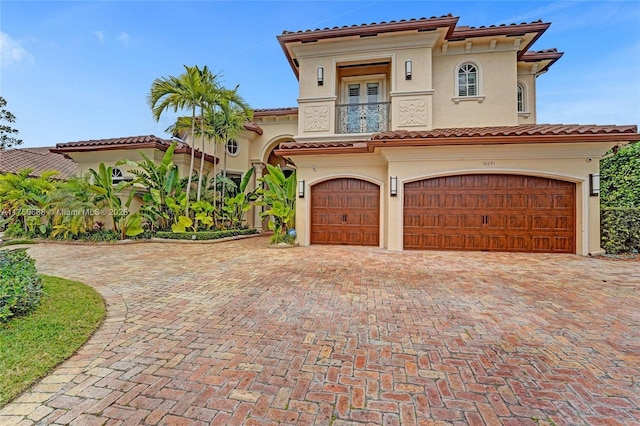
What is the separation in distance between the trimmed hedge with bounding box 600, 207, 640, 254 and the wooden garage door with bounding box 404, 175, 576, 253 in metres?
0.90

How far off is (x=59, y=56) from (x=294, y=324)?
21.5 metres

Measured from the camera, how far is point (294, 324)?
3779mm

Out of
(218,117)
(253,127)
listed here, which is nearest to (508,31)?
(253,127)

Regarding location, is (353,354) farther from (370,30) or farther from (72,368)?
(370,30)

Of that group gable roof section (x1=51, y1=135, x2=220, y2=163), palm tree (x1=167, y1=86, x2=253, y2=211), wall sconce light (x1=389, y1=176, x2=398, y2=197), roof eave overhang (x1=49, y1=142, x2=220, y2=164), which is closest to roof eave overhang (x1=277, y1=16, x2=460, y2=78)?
palm tree (x1=167, y1=86, x2=253, y2=211)

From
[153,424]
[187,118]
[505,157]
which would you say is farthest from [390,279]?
[187,118]

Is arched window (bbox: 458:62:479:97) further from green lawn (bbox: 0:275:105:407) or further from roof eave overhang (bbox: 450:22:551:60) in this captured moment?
green lawn (bbox: 0:275:105:407)

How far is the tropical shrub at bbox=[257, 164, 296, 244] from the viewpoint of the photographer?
11250 millimetres

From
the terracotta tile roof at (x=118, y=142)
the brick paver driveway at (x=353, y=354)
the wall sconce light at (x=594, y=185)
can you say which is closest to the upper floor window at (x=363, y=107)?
the wall sconce light at (x=594, y=185)

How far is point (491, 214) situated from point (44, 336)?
11.2 metres

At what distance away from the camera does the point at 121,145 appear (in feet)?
46.9

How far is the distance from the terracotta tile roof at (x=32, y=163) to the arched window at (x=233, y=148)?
38.6 feet

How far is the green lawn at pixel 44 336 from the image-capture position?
252 centimetres

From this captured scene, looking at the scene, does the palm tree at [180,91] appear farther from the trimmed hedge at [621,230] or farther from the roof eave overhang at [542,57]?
the trimmed hedge at [621,230]
